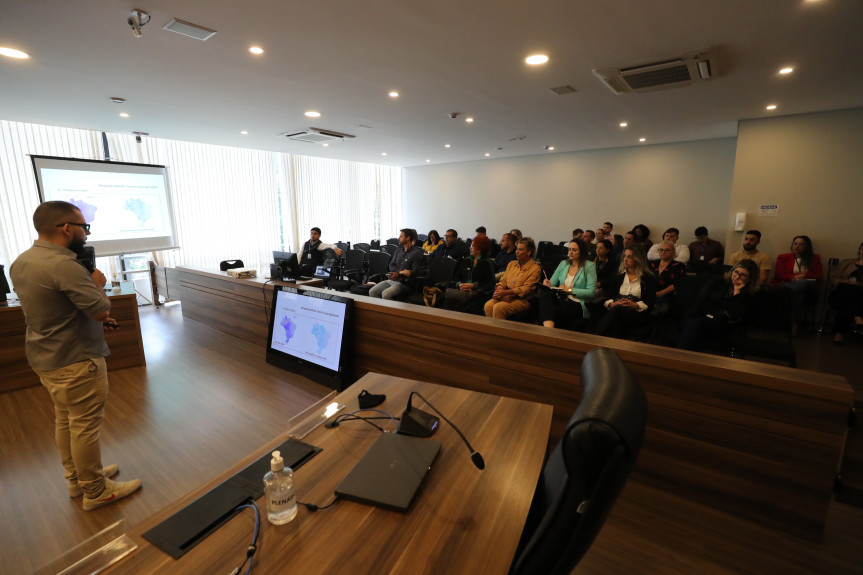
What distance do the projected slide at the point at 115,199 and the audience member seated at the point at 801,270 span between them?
9783 mm

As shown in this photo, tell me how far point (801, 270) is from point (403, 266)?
217 inches

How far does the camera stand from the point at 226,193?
8242mm

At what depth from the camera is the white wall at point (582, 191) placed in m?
7.80

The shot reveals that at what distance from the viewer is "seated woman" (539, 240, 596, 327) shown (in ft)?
11.5

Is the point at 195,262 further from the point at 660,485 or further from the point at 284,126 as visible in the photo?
the point at 660,485

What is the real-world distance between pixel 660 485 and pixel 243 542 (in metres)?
1.91

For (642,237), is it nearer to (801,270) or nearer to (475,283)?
(801,270)

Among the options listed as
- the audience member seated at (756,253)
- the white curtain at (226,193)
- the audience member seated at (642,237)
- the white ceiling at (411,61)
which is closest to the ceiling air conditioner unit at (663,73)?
the white ceiling at (411,61)

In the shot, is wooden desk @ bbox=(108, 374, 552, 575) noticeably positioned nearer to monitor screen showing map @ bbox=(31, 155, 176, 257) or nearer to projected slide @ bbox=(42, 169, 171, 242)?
monitor screen showing map @ bbox=(31, 155, 176, 257)

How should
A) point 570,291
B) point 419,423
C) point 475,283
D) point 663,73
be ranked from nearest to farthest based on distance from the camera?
point 419,423, point 663,73, point 570,291, point 475,283

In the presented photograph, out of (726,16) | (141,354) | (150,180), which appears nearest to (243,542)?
(141,354)

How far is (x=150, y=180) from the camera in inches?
257

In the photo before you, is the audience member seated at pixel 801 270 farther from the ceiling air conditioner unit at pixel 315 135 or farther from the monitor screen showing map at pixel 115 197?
the monitor screen showing map at pixel 115 197

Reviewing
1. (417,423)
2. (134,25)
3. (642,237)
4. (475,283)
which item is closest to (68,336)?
(417,423)
